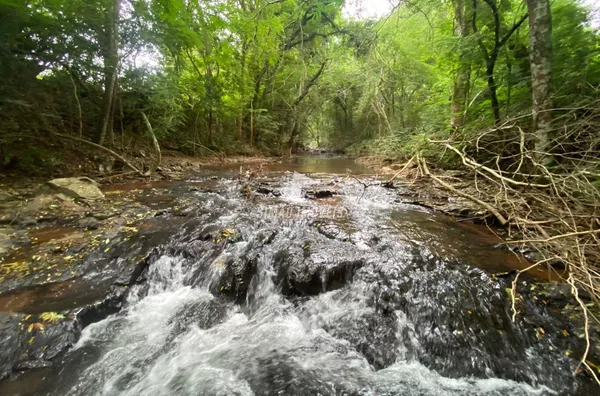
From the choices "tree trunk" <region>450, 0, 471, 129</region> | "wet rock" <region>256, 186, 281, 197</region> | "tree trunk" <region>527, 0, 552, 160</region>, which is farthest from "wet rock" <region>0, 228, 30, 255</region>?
"tree trunk" <region>450, 0, 471, 129</region>

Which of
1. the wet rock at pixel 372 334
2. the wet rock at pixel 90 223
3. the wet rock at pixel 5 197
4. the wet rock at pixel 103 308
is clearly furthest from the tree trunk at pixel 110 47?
the wet rock at pixel 372 334

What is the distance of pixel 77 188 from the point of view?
5.64 metres

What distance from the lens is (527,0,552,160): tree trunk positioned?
4484mm

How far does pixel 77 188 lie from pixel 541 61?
8834 millimetres

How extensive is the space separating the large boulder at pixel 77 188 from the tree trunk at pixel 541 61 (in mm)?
8173

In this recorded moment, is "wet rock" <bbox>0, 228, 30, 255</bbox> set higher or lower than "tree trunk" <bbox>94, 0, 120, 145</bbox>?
lower

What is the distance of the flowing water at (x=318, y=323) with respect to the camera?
232 centimetres

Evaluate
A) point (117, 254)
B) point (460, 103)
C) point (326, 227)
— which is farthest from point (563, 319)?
point (460, 103)

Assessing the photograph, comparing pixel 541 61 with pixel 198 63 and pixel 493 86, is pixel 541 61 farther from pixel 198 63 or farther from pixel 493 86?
pixel 198 63

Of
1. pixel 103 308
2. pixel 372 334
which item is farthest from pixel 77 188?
pixel 372 334

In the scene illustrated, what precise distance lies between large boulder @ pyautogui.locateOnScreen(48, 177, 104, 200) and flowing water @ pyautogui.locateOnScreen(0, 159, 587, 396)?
2153mm

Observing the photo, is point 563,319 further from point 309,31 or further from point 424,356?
point 309,31

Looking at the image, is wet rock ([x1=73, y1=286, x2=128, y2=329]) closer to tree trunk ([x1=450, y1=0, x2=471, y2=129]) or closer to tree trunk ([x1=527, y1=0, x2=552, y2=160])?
tree trunk ([x1=527, y1=0, x2=552, y2=160])

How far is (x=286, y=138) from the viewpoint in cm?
2116
